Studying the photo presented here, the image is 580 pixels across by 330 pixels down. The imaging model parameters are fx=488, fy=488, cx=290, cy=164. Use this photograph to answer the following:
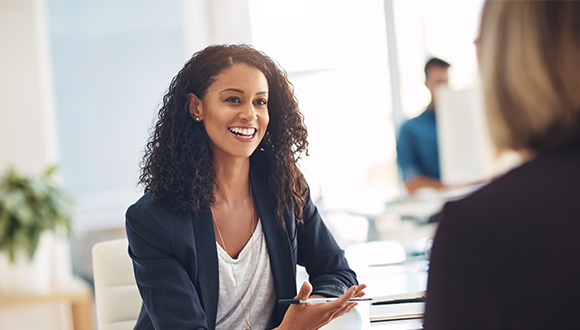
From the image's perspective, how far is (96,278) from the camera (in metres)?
1.42

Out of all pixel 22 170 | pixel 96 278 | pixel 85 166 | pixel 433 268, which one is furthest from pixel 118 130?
pixel 433 268

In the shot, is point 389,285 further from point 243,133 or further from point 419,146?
point 419,146

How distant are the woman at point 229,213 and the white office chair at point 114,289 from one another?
19 cm

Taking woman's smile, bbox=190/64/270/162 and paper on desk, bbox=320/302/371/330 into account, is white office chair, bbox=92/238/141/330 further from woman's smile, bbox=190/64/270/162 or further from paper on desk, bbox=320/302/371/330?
paper on desk, bbox=320/302/371/330

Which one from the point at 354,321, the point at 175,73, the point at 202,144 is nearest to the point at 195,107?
the point at 202,144

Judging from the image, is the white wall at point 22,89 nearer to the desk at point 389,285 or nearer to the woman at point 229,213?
the woman at point 229,213

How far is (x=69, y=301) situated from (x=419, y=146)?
2.34 m

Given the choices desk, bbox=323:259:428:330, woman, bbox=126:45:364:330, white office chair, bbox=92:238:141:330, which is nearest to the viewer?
desk, bbox=323:259:428:330

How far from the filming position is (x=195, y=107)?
1.35 metres

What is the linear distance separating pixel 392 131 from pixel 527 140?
11.2ft

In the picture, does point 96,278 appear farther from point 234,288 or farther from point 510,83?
point 510,83

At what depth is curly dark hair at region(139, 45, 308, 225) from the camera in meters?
1.27

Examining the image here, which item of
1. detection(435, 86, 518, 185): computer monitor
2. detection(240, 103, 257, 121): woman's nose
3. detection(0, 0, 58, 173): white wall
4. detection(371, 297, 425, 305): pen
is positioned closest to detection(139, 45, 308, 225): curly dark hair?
detection(240, 103, 257, 121): woman's nose

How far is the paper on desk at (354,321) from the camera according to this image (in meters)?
1.06
